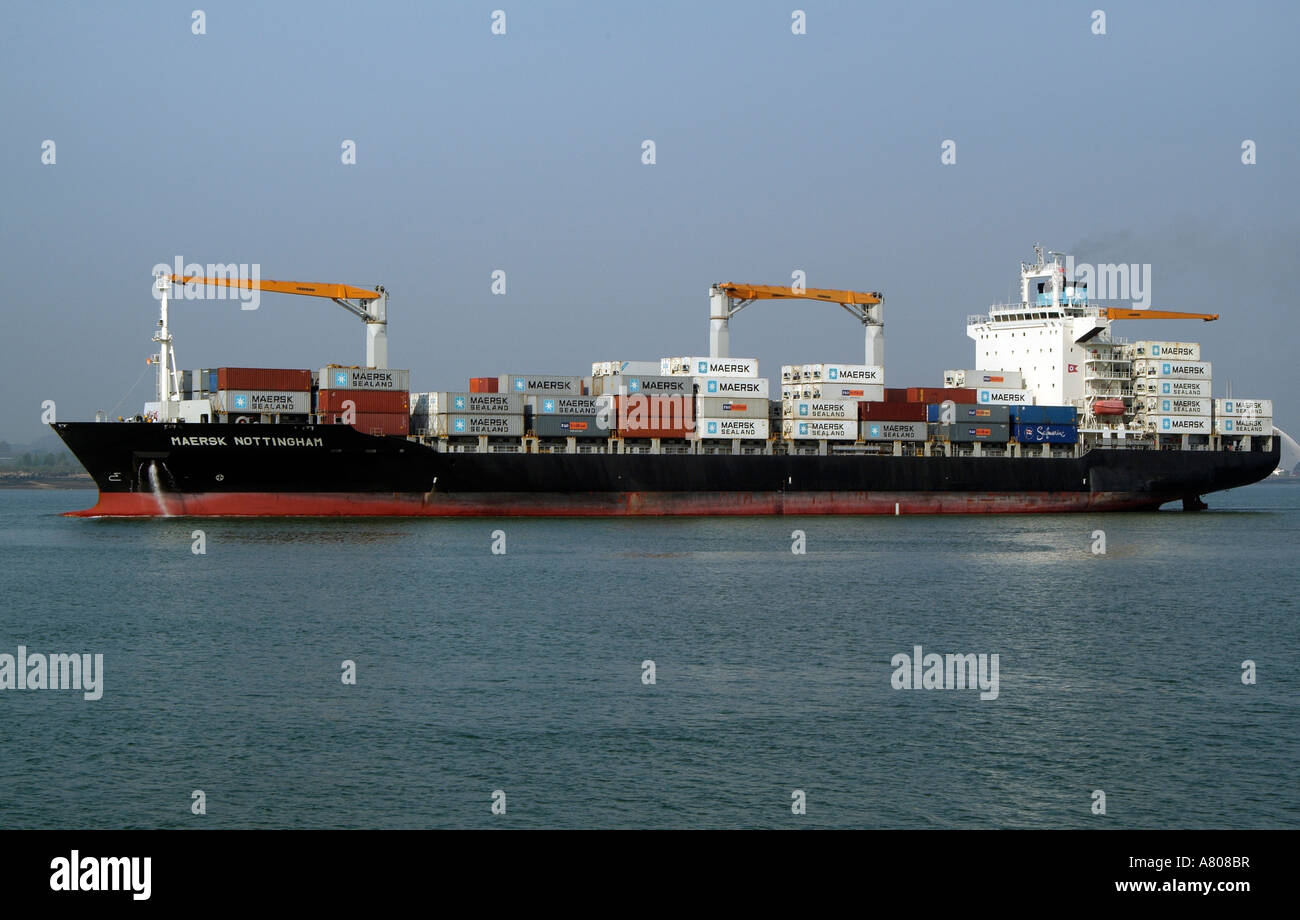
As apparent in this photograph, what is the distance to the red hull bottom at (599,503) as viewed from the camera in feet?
161

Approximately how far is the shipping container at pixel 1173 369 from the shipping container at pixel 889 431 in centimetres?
1602

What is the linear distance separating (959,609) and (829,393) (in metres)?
30.8

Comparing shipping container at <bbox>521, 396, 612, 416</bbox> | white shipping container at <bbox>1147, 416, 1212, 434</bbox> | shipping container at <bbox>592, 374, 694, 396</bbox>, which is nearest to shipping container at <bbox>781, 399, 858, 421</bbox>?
shipping container at <bbox>592, 374, 694, 396</bbox>

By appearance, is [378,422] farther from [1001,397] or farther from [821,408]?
[1001,397]

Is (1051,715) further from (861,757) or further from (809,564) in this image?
(809,564)

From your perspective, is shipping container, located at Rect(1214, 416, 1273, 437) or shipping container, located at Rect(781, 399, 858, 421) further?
shipping container, located at Rect(1214, 416, 1273, 437)

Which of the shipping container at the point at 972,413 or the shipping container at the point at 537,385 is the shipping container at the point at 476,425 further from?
the shipping container at the point at 972,413

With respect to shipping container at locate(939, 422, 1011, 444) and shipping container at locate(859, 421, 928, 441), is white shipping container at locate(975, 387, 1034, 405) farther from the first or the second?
shipping container at locate(859, 421, 928, 441)

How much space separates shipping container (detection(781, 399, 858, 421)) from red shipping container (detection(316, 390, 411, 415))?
18.7 metres

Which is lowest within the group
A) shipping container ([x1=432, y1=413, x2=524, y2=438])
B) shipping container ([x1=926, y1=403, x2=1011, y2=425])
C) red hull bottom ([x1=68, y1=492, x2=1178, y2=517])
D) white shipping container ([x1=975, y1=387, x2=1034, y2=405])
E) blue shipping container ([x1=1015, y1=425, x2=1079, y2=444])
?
red hull bottom ([x1=68, y1=492, x2=1178, y2=517])

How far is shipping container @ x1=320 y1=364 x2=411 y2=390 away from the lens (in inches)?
2004

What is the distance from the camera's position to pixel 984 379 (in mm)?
64688
